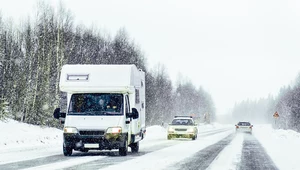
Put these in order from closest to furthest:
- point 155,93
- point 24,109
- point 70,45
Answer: point 24,109, point 70,45, point 155,93

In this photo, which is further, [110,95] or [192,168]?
[110,95]

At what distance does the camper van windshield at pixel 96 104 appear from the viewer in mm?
15569

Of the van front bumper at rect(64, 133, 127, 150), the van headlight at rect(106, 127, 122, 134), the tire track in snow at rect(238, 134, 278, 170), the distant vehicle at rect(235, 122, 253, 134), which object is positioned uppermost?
the distant vehicle at rect(235, 122, 253, 134)

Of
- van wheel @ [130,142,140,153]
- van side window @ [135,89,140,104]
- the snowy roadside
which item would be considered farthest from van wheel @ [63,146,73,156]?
the snowy roadside

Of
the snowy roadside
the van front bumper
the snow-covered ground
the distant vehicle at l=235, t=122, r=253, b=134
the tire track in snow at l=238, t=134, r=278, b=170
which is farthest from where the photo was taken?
the distant vehicle at l=235, t=122, r=253, b=134

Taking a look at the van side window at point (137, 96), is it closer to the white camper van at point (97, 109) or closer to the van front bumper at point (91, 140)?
the white camper van at point (97, 109)

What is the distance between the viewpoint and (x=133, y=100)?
16.7 meters

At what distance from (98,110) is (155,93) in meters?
79.8

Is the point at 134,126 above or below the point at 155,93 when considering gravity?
below

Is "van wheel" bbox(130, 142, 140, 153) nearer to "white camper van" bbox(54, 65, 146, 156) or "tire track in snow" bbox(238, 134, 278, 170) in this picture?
"white camper van" bbox(54, 65, 146, 156)

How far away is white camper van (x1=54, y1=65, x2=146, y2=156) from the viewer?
14977 millimetres

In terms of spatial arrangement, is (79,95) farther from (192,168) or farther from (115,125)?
(192,168)

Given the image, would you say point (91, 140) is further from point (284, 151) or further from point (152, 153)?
point (284, 151)

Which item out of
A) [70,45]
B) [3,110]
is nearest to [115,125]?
[3,110]
